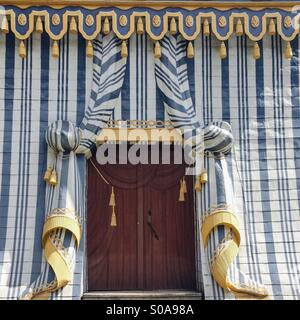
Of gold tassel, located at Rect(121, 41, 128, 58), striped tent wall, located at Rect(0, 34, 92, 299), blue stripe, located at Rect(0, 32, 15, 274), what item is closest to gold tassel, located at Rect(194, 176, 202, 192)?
striped tent wall, located at Rect(0, 34, 92, 299)

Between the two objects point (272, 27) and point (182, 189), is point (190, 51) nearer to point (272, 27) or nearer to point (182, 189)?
point (272, 27)

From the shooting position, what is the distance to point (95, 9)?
9.19 metres

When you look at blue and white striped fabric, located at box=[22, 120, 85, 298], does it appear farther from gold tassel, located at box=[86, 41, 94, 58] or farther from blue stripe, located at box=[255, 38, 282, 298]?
blue stripe, located at box=[255, 38, 282, 298]

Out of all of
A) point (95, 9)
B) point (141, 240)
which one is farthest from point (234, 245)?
point (95, 9)

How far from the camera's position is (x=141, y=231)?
914 cm

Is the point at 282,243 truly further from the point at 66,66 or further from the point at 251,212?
the point at 66,66

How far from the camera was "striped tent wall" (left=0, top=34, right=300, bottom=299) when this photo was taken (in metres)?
8.85

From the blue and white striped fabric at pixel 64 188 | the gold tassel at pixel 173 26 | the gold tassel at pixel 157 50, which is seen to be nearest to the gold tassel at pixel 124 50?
the gold tassel at pixel 157 50

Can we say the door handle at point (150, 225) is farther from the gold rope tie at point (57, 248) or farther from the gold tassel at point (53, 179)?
the gold tassel at point (53, 179)

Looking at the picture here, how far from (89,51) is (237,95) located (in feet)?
5.85

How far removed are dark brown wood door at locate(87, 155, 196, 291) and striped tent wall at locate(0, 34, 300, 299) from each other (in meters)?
0.27

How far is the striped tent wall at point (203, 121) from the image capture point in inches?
348
